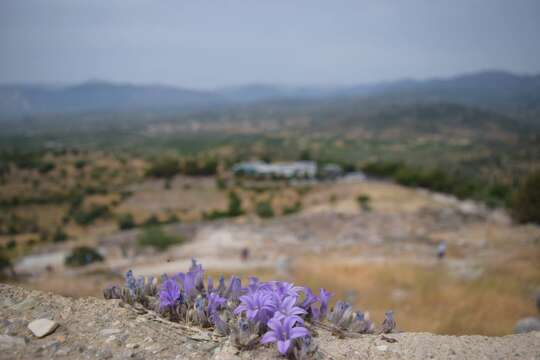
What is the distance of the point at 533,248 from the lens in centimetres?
1680

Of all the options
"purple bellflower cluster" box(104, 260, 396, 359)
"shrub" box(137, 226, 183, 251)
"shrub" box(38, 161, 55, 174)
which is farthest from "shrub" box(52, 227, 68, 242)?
"purple bellflower cluster" box(104, 260, 396, 359)

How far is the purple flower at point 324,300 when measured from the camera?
9.38 ft

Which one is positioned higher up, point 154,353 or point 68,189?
point 154,353

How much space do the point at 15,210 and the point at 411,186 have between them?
53376mm

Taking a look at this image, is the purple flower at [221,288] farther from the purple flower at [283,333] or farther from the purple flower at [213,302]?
the purple flower at [283,333]

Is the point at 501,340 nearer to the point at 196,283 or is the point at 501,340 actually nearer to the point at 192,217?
the point at 196,283

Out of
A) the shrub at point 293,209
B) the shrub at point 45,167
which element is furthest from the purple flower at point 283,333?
the shrub at point 45,167

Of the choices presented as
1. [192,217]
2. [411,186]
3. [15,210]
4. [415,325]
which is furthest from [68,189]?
[415,325]

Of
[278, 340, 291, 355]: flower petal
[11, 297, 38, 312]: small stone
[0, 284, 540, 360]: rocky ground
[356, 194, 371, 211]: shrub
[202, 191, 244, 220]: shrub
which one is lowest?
[202, 191, 244, 220]: shrub

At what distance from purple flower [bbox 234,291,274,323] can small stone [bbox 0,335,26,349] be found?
1.43 meters

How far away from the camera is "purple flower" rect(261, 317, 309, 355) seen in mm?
2166

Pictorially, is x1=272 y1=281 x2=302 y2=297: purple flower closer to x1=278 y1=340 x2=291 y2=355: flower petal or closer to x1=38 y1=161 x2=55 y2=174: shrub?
x1=278 y1=340 x2=291 y2=355: flower petal

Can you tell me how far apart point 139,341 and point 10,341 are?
0.81m

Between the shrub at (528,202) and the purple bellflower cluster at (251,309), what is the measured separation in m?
30.2
